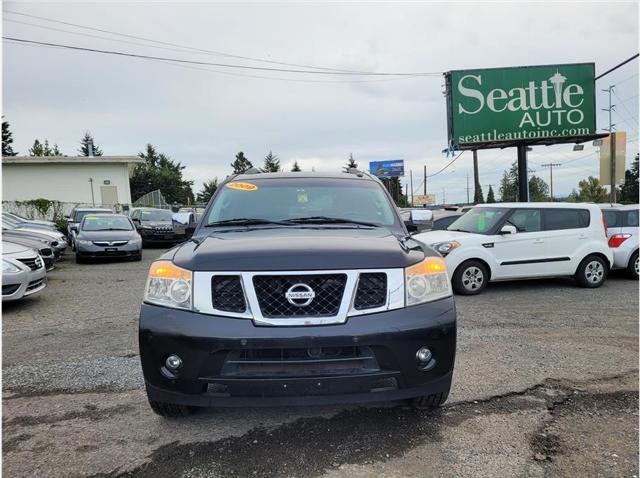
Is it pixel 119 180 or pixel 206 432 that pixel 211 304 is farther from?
pixel 119 180

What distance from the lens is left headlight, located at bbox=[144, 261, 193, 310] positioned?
2582mm

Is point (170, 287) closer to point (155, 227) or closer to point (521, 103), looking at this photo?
point (155, 227)

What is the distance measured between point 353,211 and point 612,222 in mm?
7581

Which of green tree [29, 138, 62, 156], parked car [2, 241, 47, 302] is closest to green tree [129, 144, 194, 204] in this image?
green tree [29, 138, 62, 156]

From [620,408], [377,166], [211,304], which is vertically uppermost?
[377,166]

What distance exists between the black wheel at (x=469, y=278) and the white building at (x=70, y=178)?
26166mm

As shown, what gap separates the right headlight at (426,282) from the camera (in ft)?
8.62

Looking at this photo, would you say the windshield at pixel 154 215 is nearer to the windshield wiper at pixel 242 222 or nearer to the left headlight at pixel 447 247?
the left headlight at pixel 447 247

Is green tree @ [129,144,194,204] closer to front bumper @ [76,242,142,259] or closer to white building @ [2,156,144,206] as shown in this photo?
white building @ [2,156,144,206]

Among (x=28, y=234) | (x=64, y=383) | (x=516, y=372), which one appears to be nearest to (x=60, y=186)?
(x=28, y=234)

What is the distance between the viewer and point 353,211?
12.5 feet

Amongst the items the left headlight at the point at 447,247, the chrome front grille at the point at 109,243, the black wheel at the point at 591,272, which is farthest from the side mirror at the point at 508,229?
the chrome front grille at the point at 109,243

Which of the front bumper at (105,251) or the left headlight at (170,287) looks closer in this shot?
the left headlight at (170,287)

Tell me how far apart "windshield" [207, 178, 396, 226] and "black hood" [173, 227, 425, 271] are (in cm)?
58
